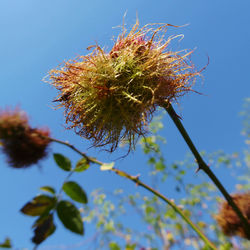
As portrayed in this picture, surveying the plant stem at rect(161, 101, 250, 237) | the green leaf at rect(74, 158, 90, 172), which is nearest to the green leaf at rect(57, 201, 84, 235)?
the green leaf at rect(74, 158, 90, 172)

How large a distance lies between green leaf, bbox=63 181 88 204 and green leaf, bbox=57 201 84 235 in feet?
0.17

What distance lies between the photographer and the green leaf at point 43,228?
67 centimetres

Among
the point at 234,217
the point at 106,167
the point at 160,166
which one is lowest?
the point at 106,167

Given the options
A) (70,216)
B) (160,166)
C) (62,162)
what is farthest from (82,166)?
(160,166)

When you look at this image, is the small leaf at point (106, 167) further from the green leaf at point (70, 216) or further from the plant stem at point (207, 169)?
the plant stem at point (207, 169)

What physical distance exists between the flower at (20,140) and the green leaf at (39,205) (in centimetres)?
14

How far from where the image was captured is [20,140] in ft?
2.28

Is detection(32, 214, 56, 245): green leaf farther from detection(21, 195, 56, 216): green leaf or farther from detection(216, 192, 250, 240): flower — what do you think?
detection(216, 192, 250, 240): flower

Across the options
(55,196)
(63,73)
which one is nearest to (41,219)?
(55,196)

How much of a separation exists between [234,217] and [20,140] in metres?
1.14

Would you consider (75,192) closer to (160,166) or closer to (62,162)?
(62,162)

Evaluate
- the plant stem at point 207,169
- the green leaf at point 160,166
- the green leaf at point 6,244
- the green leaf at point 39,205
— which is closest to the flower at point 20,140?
the green leaf at point 39,205

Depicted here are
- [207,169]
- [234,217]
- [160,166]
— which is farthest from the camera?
[160,166]

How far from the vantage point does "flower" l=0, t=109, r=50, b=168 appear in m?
0.68
